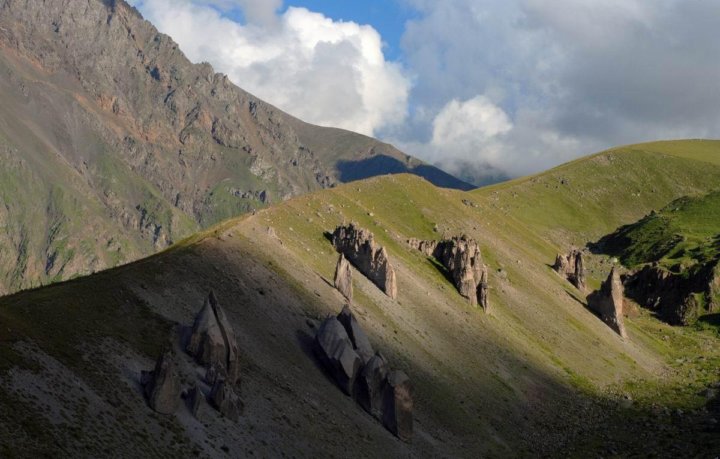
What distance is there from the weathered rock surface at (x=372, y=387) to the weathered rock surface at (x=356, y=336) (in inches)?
85.4

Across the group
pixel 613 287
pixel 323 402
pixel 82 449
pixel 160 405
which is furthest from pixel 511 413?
pixel 613 287

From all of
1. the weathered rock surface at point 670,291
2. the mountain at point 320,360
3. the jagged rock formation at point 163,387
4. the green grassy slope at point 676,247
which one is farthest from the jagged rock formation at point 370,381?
the green grassy slope at point 676,247

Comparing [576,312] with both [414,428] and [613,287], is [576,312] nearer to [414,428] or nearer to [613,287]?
[613,287]

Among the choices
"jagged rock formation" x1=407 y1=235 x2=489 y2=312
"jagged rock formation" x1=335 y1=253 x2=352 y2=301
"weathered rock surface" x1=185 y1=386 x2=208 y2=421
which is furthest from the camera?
"jagged rock formation" x1=407 y1=235 x2=489 y2=312

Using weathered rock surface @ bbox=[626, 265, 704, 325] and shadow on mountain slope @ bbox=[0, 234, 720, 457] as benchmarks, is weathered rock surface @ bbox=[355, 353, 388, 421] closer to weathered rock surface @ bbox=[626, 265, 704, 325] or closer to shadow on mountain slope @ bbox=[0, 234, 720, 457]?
shadow on mountain slope @ bbox=[0, 234, 720, 457]

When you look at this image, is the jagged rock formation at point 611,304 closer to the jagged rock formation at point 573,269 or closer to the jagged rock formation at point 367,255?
the jagged rock formation at point 573,269

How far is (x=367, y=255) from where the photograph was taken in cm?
9012

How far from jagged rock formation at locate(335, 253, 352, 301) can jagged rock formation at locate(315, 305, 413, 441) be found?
15.1 metres

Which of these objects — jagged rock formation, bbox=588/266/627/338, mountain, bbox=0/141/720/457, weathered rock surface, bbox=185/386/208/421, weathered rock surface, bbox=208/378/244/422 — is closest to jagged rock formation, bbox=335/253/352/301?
mountain, bbox=0/141/720/457

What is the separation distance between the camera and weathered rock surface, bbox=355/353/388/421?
60000mm

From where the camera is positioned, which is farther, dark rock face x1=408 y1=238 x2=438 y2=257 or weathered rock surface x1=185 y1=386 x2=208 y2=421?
dark rock face x1=408 y1=238 x2=438 y2=257

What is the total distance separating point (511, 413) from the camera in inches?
2963

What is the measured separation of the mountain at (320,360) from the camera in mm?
40406

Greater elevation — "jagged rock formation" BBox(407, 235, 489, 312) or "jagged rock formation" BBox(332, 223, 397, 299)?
"jagged rock formation" BBox(407, 235, 489, 312)
